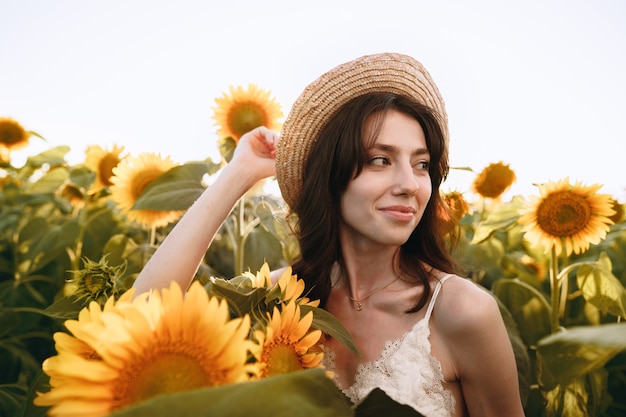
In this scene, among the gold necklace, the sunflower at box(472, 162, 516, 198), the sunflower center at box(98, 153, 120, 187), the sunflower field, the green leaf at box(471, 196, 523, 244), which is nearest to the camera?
the sunflower field

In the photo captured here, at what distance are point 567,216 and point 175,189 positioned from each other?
1419mm

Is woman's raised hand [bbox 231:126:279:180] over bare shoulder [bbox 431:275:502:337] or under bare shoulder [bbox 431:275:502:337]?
over

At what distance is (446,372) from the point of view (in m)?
1.50

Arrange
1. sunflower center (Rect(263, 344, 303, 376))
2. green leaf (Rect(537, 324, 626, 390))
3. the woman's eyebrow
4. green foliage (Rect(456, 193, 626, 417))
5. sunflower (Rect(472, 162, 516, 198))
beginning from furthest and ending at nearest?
sunflower (Rect(472, 162, 516, 198)) < green foliage (Rect(456, 193, 626, 417)) < the woman's eyebrow < sunflower center (Rect(263, 344, 303, 376)) < green leaf (Rect(537, 324, 626, 390))

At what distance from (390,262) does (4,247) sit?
2.20 meters

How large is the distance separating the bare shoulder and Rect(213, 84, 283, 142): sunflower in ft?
3.63

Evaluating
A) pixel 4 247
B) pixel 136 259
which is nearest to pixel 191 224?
pixel 136 259

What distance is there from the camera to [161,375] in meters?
0.57

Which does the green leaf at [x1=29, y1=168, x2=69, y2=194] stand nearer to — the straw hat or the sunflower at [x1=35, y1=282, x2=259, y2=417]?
the straw hat

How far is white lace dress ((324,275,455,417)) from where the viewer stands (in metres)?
1.44

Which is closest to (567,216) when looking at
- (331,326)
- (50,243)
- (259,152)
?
(259,152)

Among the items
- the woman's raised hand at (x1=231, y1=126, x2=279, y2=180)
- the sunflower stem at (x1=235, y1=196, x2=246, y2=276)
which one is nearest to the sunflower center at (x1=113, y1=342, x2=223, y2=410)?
the woman's raised hand at (x1=231, y1=126, x2=279, y2=180)

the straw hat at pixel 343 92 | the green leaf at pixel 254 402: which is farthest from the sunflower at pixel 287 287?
the straw hat at pixel 343 92

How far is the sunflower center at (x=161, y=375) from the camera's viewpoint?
57 centimetres
